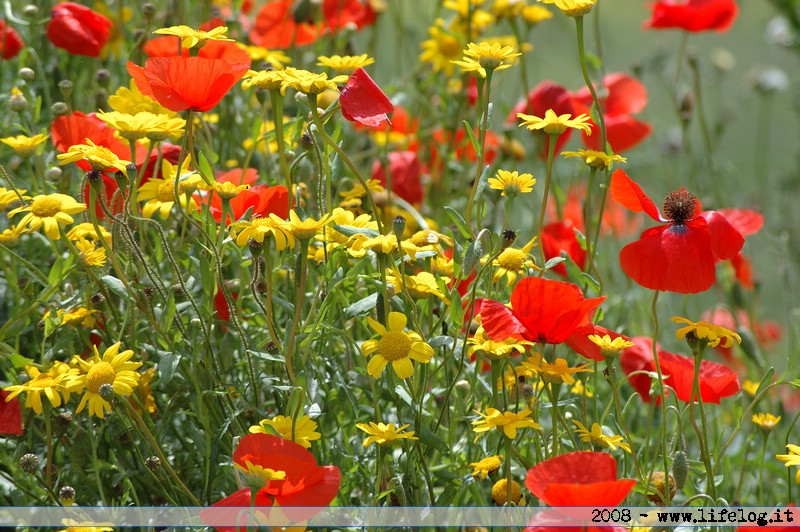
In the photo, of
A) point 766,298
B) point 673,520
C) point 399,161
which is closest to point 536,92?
point 399,161

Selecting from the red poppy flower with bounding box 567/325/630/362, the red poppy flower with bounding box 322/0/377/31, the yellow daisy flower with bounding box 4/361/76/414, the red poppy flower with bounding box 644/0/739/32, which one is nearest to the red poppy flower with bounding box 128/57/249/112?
the yellow daisy flower with bounding box 4/361/76/414

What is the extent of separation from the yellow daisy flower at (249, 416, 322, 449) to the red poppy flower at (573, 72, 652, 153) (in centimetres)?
54

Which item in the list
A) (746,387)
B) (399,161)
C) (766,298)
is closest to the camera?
(746,387)

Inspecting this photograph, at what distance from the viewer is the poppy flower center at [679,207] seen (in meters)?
0.79

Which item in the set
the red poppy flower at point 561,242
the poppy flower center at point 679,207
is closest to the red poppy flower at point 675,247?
the poppy flower center at point 679,207

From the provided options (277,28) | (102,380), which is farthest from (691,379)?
(277,28)

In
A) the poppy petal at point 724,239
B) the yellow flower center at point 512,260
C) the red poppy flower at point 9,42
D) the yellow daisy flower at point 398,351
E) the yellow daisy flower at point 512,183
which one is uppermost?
the red poppy flower at point 9,42

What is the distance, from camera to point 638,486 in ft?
2.50

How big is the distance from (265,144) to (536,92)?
13.6 inches

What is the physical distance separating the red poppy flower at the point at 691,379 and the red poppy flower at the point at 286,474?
0.30m

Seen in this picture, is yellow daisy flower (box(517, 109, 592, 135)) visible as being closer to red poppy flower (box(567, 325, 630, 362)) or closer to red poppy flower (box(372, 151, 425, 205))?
red poppy flower (box(567, 325, 630, 362))

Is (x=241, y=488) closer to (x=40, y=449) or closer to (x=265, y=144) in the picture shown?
(x=40, y=449)

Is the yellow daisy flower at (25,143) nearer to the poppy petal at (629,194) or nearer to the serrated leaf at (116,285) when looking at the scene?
the serrated leaf at (116,285)

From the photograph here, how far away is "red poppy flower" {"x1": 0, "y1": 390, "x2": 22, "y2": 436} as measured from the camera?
2.54 feet
